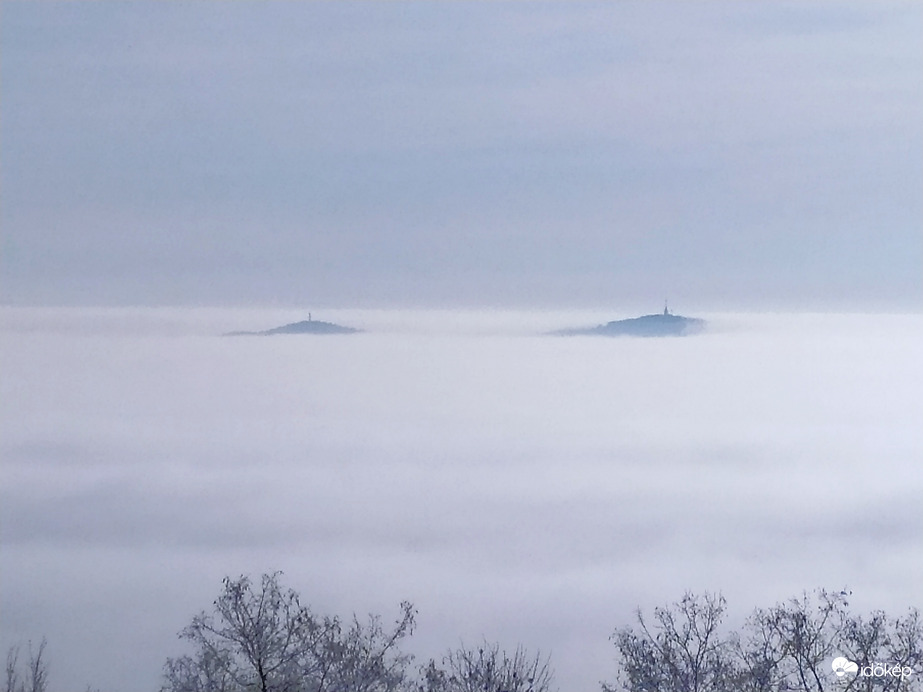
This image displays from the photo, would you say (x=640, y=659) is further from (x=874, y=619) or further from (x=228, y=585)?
(x=228, y=585)

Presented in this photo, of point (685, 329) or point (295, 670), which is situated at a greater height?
point (685, 329)

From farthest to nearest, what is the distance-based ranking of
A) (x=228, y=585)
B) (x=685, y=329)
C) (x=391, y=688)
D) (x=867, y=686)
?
1. (x=685, y=329)
2. (x=228, y=585)
3. (x=391, y=688)
4. (x=867, y=686)

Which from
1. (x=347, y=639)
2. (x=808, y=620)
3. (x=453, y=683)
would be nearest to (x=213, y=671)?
(x=347, y=639)

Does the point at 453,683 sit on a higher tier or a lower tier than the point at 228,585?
lower

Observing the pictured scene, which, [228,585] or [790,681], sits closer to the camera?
[790,681]

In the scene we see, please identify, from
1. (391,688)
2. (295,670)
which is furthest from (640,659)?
(295,670)

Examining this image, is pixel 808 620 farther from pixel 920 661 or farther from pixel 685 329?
pixel 685 329

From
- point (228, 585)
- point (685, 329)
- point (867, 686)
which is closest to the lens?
point (867, 686)

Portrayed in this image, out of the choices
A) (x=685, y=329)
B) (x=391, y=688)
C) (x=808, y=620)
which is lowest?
(x=391, y=688)

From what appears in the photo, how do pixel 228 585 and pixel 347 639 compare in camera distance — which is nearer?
pixel 347 639
